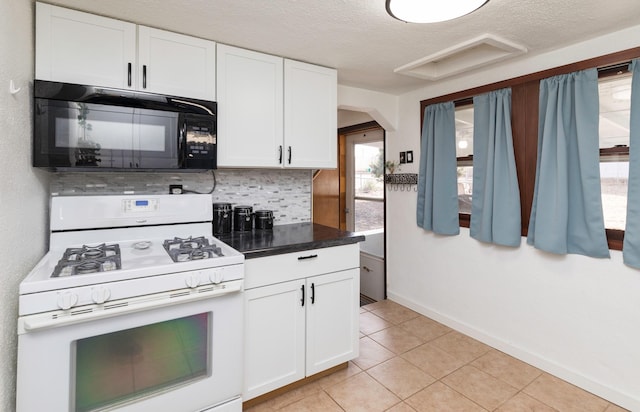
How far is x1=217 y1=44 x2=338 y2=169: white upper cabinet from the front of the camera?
2.08m

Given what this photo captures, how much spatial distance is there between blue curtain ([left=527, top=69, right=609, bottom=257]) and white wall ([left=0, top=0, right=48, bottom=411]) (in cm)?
282

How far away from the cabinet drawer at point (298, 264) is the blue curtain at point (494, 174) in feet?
3.71

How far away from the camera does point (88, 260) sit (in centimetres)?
145

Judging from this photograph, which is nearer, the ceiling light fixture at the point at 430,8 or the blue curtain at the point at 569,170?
the ceiling light fixture at the point at 430,8

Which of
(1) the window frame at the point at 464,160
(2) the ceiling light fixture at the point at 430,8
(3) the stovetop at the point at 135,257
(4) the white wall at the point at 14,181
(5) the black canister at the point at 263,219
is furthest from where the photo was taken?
(1) the window frame at the point at 464,160

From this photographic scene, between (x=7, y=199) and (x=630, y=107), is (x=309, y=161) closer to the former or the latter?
A: (x=7, y=199)

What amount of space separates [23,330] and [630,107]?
10.4ft

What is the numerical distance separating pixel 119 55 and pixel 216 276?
4.32ft

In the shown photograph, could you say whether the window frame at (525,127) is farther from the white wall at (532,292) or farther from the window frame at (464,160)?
the window frame at (464,160)

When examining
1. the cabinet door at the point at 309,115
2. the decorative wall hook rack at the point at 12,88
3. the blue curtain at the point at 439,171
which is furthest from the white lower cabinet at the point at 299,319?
the decorative wall hook rack at the point at 12,88

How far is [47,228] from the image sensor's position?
Answer: 1759 mm

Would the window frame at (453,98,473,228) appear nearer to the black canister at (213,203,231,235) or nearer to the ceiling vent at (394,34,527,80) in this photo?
the ceiling vent at (394,34,527,80)

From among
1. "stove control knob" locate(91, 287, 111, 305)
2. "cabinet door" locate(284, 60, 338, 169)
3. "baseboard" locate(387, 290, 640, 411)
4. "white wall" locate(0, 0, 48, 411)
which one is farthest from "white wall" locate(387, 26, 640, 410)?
"white wall" locate(0, 0, 48, 411)

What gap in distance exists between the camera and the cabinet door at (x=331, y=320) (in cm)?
204
